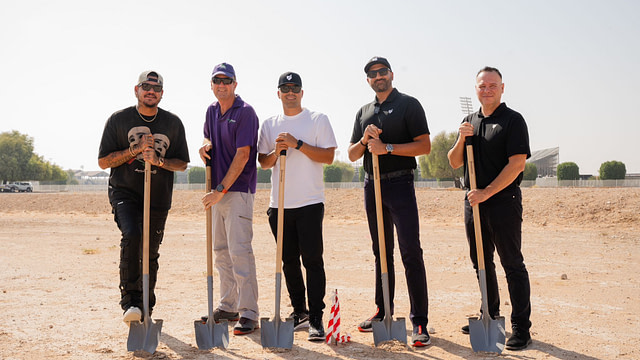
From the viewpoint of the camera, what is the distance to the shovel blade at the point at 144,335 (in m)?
4.85

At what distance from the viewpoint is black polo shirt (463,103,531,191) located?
506cm

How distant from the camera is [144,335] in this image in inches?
193

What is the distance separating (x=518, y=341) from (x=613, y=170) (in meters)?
63.9

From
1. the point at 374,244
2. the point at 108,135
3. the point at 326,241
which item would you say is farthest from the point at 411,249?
the point at 326,241

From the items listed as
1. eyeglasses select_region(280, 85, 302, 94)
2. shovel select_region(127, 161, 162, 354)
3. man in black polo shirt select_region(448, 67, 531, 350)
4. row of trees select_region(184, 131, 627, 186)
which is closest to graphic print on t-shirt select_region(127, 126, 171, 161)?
shovel select_region(127, 161, 162, 354)

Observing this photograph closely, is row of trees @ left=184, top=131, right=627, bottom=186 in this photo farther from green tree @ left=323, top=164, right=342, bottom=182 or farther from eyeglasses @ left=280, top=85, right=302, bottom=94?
eyeglasses @ left=280, top=85, right=302, bottom=94

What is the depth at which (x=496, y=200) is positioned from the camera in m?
5.20

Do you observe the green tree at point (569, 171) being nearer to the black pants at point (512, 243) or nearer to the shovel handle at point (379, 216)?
the black pants at point (512, 243)

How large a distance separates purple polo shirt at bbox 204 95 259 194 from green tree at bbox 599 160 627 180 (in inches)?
2534

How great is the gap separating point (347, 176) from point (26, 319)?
89300 mm

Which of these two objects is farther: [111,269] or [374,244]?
[111,269]

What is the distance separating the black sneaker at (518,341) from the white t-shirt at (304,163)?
2.42 m

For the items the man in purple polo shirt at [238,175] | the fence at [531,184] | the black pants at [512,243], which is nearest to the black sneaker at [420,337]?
the black pants at [512,243]

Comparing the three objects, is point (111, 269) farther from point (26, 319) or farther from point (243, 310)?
point (243, 310)
